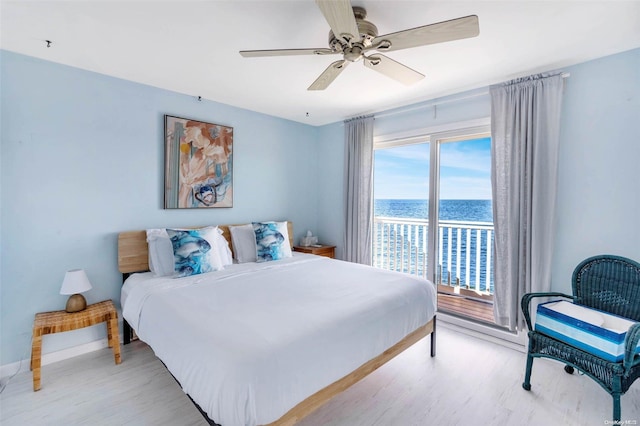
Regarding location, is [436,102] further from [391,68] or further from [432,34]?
[432,34]

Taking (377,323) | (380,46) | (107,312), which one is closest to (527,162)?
(380,46)

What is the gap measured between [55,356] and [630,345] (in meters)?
4.27

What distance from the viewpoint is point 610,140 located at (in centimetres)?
232

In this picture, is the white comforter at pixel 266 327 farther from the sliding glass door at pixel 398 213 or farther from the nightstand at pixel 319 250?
the sliding glass door at pixel 398 213

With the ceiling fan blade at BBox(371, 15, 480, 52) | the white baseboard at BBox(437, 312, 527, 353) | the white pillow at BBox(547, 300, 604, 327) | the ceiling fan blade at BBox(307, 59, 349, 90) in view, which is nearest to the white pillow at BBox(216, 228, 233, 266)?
the ceiling fan blade at BBox(307, 59, 349, 90)

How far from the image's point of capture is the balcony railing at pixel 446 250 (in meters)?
3.66

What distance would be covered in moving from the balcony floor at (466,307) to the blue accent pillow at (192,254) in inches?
106

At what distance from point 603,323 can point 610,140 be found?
1.47 meters

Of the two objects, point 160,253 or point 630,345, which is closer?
point 630,345

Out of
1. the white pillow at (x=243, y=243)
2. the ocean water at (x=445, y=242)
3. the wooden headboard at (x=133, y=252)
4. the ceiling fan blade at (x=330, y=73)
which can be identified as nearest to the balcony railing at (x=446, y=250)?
the ocean water at (x=445, y=242)

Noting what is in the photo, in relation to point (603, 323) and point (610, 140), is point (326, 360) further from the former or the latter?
point (610, 140)

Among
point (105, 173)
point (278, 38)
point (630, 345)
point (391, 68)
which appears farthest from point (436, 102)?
point (105, 173)

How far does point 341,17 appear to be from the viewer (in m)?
1.41

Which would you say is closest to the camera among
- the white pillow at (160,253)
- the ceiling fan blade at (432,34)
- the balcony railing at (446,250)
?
the ceiling fan blade at (432,34)
